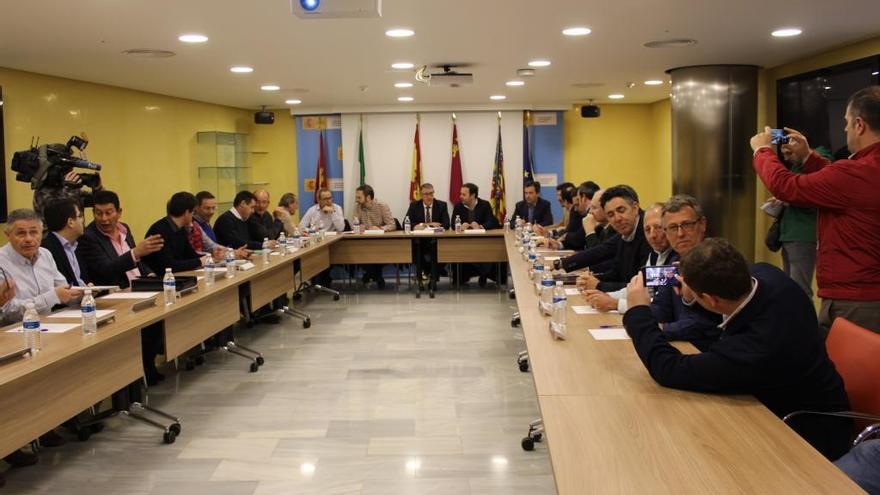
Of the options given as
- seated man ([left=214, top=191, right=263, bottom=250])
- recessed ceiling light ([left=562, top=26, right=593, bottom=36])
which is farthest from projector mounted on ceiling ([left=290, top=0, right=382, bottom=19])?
seated man ([left=214, top=191, right=263, bottom=250])

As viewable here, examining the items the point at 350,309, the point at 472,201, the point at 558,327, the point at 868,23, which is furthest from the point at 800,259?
the point at 472,201

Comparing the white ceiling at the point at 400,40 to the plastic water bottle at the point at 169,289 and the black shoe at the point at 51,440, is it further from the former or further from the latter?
the black shoe at the point at 51,440

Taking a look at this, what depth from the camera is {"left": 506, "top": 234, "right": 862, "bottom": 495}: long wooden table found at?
1.72m

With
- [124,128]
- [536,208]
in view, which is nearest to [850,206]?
[536,208]

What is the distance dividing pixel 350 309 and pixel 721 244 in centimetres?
632

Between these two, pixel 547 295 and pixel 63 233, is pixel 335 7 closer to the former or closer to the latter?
pixel 547 295

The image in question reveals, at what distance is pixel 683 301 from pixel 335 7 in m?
2.19

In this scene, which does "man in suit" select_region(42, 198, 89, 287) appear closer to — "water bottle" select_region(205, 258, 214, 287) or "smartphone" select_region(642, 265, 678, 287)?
"water bottle" select_region(205, 258, 214, 287)

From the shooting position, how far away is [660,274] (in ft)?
11.2

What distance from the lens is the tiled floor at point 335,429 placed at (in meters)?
3.57

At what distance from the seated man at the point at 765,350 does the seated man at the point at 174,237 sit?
4559 mm

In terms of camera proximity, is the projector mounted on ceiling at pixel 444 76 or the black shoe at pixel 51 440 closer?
the black shoe at pixel 51 440

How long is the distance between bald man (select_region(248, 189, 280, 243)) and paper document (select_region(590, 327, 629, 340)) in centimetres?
551

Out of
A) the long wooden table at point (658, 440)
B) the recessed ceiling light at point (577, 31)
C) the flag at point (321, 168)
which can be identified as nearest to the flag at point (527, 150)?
the flag at point (321, 168)
